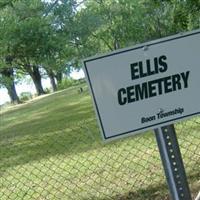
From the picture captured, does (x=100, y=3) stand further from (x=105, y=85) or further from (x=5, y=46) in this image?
(x=105, y=85)

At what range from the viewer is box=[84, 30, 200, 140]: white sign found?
106 inches

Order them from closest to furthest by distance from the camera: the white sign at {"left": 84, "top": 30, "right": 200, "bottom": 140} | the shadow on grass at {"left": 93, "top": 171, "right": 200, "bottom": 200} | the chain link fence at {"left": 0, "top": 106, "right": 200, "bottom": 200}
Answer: the white sign at {"left": 84, "top": 30, "right": 200, "bottom": 140}
the shadow on grass at {"left": 93, "top": 171, "right": 200, "bottom": 200}
the chain link fence at {"left": 0, "top": 106, "right": 200, "bottom": 200}

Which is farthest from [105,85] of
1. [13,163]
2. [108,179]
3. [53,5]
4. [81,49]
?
[81,49]

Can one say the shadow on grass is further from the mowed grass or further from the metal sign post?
the metal sign post

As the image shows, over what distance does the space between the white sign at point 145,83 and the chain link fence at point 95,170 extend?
2181 mm

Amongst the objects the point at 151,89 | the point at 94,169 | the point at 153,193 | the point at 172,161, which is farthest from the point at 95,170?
the point at 151,89

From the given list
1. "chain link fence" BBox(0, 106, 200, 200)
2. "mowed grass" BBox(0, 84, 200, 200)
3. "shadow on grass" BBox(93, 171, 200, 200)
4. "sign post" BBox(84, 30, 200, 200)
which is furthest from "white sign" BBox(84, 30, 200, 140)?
"shadow on grass" BBox(93, 171, 200, 200)

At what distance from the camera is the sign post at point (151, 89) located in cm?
270

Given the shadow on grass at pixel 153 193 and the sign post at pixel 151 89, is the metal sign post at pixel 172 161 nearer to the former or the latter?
the sign post at pixel 151 89

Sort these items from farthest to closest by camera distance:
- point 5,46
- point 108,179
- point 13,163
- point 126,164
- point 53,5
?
point 53,5
point 5,46
point 13,163
point 126,164
point 108,179

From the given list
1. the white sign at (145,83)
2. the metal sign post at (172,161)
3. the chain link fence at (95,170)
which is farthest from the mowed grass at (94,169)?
the white sign at (145,83)

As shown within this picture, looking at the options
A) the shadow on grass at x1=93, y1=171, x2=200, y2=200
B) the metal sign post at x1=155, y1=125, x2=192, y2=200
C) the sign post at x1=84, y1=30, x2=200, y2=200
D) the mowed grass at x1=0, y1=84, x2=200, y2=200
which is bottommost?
the shadow on grass at x1=93, y1=171, x2=200, y2=200

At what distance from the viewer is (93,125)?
1057 cm

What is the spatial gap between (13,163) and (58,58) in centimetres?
1261
